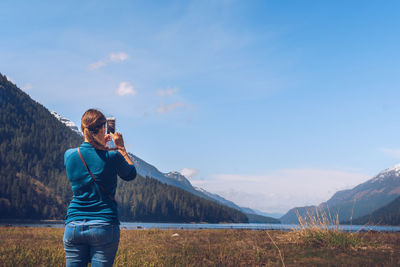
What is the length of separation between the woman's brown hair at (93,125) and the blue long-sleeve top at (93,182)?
0.07 meters

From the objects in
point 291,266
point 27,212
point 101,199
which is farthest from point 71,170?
point 27,212

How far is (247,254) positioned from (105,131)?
810 centimetres

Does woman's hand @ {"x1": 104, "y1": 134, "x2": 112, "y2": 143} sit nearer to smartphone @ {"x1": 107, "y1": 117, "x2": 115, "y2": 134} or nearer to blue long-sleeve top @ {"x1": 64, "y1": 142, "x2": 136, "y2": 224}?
smartphone @ {"x1": 107, "y1": 117, "x2": 115, "y2": 134}

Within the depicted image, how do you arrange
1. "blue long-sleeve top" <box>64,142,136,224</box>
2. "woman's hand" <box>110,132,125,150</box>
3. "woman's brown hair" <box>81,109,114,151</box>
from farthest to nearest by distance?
"woman's hand" <box>110,132,125,150</box> → "woman's brown hair" <box>81,109,114,151</box> → "blue long-sleeve top" <box>64,142,136,224</box>

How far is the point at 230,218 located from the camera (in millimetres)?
183000

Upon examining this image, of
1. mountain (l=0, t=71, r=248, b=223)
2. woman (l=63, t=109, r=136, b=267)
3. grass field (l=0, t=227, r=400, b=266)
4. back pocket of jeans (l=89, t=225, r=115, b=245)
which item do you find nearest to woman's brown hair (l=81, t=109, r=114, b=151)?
woman (l=63, t=109, r=136, b=267)

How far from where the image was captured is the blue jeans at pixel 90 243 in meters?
3.55

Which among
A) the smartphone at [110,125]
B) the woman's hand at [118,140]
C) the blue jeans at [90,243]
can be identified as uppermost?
the smartphone at [110,125]

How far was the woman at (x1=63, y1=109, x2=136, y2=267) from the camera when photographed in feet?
11.8

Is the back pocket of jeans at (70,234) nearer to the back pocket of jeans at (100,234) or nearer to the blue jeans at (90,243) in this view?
the blue jeans at (90,243)

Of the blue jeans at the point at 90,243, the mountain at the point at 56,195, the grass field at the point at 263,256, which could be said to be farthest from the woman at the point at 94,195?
the mountain at the point at 56,195

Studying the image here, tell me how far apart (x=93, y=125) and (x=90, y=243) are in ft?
4.30

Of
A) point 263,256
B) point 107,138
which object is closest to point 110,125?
point 107,138

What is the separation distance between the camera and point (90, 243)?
3574mm
